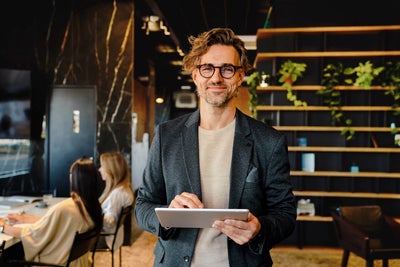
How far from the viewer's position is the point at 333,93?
4.96 metres

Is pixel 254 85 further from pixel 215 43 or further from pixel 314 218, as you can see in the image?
pixel 215 43

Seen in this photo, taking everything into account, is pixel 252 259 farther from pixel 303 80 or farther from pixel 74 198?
pixel 303 80

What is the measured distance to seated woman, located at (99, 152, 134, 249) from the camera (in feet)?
12.0

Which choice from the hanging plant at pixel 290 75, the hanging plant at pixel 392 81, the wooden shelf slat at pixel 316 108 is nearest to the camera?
the hanging plant at pixel 392 81

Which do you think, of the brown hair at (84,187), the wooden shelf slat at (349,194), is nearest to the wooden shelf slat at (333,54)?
the wooden shelf slat at (349,194)

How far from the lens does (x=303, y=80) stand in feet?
17.1

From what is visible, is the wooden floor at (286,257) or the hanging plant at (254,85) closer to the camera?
the wooden floor at (286,257)

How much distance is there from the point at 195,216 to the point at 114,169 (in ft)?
8.57

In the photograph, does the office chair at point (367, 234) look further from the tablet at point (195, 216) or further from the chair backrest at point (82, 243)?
the tablet at point (195, 216)

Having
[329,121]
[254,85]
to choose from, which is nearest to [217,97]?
[254,85]

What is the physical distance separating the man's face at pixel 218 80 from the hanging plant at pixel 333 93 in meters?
3.73

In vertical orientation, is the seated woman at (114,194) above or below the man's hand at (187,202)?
below

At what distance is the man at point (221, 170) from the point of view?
1.46 metres

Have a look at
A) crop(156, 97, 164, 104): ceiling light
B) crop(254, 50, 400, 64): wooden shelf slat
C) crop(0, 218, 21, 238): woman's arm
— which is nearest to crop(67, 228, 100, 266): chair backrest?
crop(0, 218, 21, 238): woman's arm
